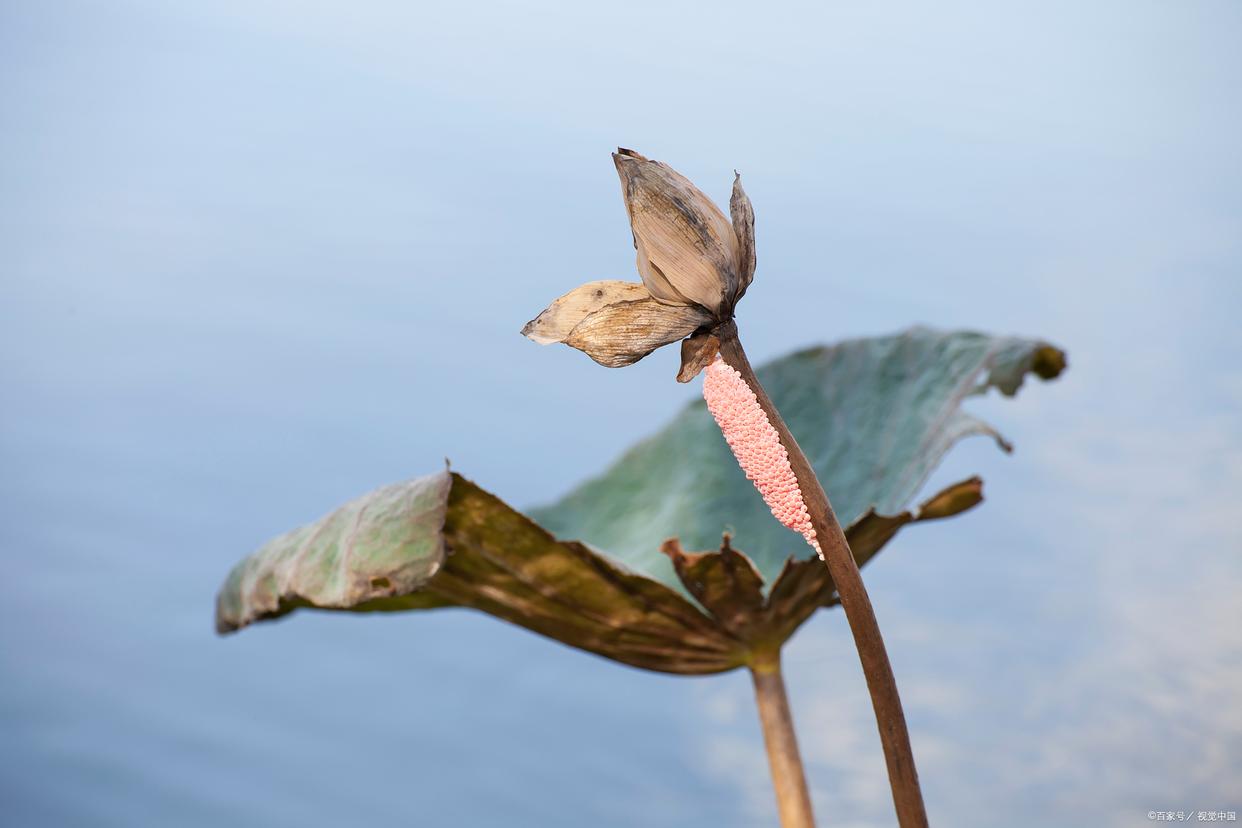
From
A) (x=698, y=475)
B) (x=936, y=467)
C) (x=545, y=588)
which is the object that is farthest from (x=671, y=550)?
(x=698, y=475)

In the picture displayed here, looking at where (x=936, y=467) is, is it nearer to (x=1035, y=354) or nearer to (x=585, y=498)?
(x=1035, y=354)

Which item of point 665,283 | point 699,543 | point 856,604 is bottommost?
point 856,604

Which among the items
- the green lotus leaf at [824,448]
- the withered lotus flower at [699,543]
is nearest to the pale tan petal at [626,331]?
the withered lotus flower at [699,543]

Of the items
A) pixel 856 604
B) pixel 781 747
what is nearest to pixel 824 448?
pixel 781 747

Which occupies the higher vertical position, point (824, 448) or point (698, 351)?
point (824, 448)

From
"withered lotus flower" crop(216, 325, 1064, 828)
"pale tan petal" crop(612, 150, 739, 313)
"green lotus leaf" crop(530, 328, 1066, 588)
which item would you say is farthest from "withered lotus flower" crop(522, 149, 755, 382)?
"green lotus leaf" crop(530, 328, 1066, 588)

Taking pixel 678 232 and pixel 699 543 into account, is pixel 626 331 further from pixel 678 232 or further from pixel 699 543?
pixel 699 543

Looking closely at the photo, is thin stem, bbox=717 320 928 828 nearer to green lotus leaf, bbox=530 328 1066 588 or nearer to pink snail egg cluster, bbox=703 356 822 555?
pink snail egg cluster, bbox=703 356 822 555

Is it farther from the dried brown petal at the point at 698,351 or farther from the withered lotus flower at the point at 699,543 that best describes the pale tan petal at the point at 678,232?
the withered lotus flower at the point at 699,543
